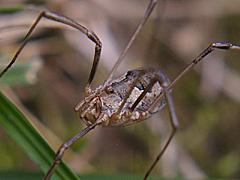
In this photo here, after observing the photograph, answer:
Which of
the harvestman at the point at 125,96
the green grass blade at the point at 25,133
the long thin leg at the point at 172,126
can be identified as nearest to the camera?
the green grass blade at the point at 25,133

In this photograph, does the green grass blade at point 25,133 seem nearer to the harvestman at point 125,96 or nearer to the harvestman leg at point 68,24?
the harvestman leg at point 68,24

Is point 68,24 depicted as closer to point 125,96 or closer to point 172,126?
point 125,96

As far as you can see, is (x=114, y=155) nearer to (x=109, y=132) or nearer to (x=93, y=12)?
(x=109, y=132)

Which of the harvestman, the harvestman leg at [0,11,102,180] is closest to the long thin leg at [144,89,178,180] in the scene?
the harvestman

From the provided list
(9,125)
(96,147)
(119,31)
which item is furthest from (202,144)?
(9,125)

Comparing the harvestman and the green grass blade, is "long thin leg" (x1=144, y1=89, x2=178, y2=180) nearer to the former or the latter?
the harvestman

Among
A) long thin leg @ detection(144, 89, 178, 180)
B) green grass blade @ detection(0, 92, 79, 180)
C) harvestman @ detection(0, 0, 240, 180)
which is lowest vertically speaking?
long thin leg @ detection(144, 89, 178, 180)

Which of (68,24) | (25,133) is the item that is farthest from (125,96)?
(25,133)

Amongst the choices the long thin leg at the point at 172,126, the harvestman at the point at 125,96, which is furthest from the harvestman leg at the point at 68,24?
the long thin leg at the point at 172,126

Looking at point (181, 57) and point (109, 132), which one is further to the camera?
point (181, 57)
